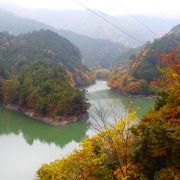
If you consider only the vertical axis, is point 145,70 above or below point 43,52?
above

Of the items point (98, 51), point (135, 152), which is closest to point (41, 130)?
point (135, 152)

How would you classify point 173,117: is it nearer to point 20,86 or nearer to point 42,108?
point 42,108

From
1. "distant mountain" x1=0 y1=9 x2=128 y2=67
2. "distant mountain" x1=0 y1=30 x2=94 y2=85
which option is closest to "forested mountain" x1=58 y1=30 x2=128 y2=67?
"distant mountain" x1=0 y1=9 x2=128 y2=67

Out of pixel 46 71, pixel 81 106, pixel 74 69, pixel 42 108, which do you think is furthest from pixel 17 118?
pixel 74 69

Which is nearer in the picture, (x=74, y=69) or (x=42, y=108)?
(x=42, y=108)

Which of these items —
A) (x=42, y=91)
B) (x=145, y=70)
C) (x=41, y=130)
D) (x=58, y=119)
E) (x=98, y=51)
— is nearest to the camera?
(x=41, y=130)

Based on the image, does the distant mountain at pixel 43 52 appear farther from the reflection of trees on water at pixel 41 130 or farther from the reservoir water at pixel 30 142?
the reflection of trees on water at pixel 41 130

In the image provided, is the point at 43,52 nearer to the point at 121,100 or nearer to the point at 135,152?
the point at 121,100
